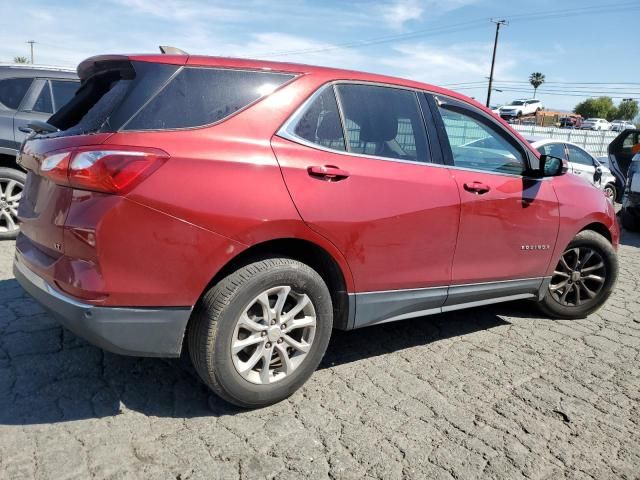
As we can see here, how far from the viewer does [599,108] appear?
8819cm

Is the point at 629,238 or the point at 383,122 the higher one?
the point at 383,122

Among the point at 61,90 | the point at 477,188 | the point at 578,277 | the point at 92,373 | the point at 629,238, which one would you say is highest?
the point at 61,90

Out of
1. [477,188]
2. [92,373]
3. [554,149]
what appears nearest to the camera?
[92,373]

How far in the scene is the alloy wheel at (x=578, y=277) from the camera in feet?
14.5

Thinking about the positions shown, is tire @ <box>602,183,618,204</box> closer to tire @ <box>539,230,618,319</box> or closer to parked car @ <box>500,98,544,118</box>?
tire @ <box>539,230,618,319</box>

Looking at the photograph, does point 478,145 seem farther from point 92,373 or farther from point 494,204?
point 92,373

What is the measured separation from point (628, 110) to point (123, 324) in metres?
102

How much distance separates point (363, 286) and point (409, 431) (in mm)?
803

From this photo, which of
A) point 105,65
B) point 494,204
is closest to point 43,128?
point 105,65

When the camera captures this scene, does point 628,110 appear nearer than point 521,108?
No

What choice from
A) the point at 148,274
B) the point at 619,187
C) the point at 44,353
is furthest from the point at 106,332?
the point at 619,187

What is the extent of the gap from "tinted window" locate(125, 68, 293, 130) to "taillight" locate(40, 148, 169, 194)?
0.16 meters

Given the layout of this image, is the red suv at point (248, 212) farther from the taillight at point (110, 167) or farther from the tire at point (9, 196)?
the tire at point (9, 196)

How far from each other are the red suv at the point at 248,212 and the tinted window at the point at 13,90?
3599 millimetres
